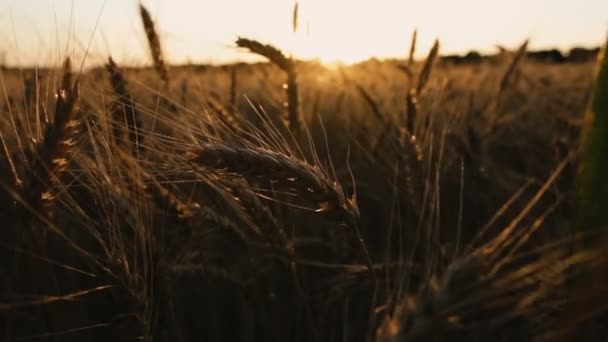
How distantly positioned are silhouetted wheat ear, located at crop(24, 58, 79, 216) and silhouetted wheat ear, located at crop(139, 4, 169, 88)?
0.77 m

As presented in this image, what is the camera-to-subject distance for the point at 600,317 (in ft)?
2.23

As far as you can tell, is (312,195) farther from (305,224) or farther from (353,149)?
(353,149)

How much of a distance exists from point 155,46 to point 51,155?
92 cm

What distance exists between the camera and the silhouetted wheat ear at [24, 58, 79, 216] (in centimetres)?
105

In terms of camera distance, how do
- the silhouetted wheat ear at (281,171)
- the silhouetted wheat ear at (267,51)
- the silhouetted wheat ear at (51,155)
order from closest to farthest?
the silhouetted wheat ear at (281,171)
the silhouetted wheat ear at (51,155)
the silhouetted wheat ear at (267,51)

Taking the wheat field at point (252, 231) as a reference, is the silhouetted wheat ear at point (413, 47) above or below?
above

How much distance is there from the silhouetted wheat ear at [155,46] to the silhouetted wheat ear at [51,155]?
77 centimetres

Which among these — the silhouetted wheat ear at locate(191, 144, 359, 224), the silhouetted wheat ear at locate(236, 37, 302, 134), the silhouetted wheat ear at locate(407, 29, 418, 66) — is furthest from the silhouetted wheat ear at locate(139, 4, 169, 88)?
the silhouetted wheat ear at locate(191, 144, 359, 224)

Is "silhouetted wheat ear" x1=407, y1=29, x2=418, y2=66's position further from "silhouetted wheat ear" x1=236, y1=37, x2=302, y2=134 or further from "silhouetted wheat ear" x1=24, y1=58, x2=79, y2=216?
"silhouetted wheat ear" x1=24, y1=58, x2=79, y2=216

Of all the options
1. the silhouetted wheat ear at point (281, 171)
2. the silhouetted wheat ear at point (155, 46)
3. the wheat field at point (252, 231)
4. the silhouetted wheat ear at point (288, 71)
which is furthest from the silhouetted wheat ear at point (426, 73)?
the silhouetted wheat ear at point (281, 171)

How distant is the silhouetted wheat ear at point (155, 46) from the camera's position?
6.08 feet

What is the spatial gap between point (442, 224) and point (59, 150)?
4.51 ft

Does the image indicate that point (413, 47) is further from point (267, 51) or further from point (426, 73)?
point (267, 51)

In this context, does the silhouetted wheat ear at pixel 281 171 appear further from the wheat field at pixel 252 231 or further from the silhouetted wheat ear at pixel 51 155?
the silhouetted wheat ear at pixel 51 155
